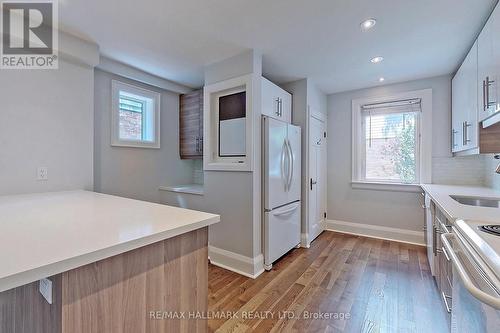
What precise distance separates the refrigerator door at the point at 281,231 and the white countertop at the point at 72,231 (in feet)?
4.80

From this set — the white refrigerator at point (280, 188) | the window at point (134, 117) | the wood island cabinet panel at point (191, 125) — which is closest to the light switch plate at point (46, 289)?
the white refrigerator at point (280, 188)

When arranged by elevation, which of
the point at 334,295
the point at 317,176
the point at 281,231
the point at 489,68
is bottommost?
the point at 334,295

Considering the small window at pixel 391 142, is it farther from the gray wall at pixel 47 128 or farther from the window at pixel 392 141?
the gray wall at pixel 47 128

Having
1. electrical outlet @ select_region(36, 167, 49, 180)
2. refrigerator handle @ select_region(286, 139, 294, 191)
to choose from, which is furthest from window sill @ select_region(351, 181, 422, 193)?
electrical outlet @ select_region(36, 167, 49, 180)

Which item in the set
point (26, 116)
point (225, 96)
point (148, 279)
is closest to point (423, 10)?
point (225, 96)

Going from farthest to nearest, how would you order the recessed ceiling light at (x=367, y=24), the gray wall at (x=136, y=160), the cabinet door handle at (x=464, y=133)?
the gray wall at (x=136, y=160) → the cabinet door handle at (x=464, y=133) → the recessed ceiling light at (x=367, y=24)

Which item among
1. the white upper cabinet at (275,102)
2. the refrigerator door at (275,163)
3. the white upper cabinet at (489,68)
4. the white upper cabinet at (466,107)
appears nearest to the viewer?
the white upper cabinet at (489,68)

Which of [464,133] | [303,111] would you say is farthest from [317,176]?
[464,133]

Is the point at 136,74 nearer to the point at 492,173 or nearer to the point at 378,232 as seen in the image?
the point at 378,232

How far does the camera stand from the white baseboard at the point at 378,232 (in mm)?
3279

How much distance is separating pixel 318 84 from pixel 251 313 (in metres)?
3.09

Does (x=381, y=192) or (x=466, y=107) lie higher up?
(x=466, y=107)

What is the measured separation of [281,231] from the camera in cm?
277

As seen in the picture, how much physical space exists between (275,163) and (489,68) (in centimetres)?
187
